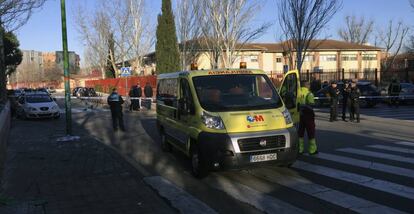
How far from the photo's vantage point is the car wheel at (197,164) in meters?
7.40

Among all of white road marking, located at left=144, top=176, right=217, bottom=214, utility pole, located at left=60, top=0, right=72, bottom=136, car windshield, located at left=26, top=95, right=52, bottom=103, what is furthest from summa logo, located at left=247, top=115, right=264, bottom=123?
car windshield, located at left=26, top=95, right=52, bottom=103

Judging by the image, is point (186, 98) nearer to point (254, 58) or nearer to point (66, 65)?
point (66, 65)

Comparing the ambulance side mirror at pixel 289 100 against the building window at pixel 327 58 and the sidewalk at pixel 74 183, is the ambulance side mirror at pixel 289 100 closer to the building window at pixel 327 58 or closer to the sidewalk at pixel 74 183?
the sidewalk at pixel 74 183

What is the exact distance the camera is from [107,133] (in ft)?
50.8

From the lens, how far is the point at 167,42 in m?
39.6

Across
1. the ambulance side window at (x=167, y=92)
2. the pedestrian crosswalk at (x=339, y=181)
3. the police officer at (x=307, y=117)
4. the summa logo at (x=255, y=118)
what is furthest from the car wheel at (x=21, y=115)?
the summa logo at (x=255, y=118)

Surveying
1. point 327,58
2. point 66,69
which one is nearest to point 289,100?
point 66,69

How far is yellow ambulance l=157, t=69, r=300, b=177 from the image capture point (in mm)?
7148

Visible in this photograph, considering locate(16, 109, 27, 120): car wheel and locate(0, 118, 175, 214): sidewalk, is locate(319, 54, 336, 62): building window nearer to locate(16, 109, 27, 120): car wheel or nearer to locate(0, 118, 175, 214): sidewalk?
locate(16, 109, 27, 120): car wheel

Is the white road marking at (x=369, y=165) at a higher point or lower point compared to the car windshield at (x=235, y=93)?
lower

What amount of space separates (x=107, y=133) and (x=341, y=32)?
76635 millimetres

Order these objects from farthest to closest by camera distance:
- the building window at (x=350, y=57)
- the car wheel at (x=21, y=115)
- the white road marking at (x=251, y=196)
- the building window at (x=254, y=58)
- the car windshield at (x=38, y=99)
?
the building window at (x=350, y=57)
the building window at (x=254, y=58)
the car windshield at (x=38, y=99)
the car wheel at (x=21, y=115)
the white road marking at (x=251, y=196)

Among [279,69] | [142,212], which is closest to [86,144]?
[142,212]

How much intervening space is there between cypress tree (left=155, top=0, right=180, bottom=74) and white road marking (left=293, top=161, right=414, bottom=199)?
1253 inches
